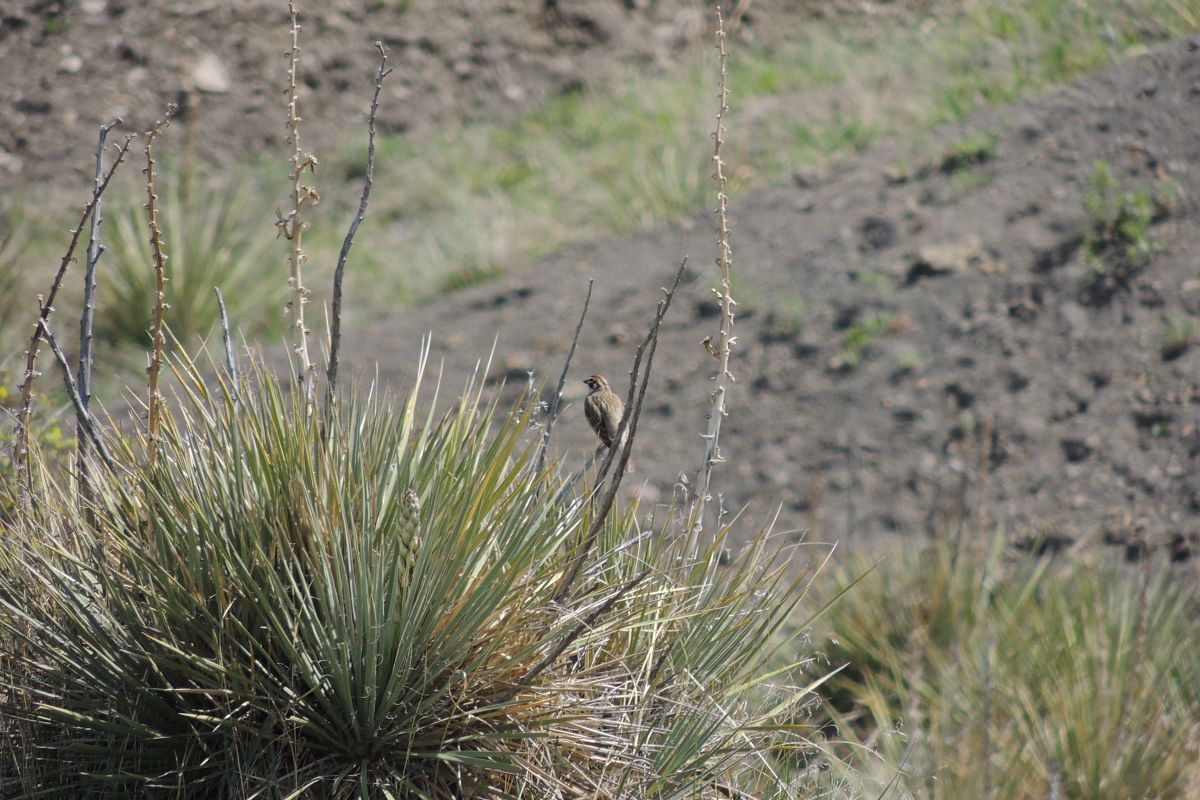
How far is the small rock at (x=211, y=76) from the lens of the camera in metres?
13.8

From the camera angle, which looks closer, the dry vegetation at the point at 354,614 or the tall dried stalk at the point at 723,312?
the dry vegetation at the point at 354,614

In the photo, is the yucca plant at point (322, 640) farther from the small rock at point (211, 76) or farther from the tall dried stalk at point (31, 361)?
the small rock at point (211, 76)

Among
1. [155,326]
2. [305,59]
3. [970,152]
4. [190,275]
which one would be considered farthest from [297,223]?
[305,59]

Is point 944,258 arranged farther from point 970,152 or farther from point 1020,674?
point 1020,674

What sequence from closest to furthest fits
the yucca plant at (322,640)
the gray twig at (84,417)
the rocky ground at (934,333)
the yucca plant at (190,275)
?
the yucca plant at (322,640) < the gray twig at (84,417) < the rocky ground at (934,333) < the yucca plant at (190,275)

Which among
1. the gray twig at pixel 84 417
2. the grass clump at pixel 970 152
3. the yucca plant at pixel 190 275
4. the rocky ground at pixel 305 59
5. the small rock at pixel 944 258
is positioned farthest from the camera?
the rocky ground at pixel 305 59

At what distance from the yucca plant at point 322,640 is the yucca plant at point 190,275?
22.7 feet

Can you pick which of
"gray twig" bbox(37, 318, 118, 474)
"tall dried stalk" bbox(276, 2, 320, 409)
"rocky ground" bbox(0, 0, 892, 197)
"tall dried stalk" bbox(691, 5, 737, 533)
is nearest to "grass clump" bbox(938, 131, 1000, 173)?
"rocky ground" bbox(0, 0, 892, 197)

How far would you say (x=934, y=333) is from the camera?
8.55m

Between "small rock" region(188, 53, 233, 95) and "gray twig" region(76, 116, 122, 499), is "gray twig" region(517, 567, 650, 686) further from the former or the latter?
"small rock" region(188, 53, 233, 95)

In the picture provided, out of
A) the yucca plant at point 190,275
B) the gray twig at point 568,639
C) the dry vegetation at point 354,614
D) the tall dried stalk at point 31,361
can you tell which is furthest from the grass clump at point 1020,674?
the yucca plant at point 190,275

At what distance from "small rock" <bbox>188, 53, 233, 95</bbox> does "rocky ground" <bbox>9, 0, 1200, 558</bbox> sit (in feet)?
7.45

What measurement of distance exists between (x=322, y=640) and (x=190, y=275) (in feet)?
25.7

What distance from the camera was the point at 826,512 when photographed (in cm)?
761
